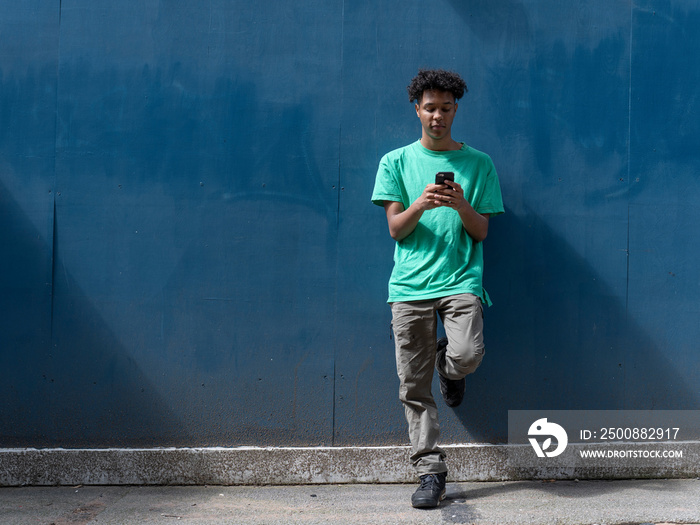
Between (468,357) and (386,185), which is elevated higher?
(386,185)

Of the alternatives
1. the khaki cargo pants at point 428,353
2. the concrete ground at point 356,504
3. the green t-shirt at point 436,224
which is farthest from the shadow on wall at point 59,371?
the green t-shirt at point 436,224


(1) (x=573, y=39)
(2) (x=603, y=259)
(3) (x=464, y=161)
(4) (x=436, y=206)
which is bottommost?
(2) (x=603, y=259)

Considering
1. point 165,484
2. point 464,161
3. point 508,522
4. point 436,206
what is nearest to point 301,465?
point 165,484

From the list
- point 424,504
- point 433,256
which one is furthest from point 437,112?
point 424,504

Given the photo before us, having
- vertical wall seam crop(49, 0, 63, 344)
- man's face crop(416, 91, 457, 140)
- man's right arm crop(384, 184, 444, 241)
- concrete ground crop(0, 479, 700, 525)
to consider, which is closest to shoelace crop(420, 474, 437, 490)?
concrete ground crop(0, 479, 700, 525)

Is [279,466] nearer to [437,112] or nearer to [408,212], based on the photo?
[408,212]

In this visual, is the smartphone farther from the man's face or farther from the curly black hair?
the curly black hair

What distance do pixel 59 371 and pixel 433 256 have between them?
7.61 feet

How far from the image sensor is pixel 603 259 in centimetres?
399

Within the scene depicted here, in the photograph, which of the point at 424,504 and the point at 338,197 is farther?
the point at 338,197

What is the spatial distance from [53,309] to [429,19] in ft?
9.44

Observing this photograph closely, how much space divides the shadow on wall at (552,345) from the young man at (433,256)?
0.37m

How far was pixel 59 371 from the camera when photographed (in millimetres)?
3809

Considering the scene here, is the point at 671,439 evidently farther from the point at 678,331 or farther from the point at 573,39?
the point at 573,39
